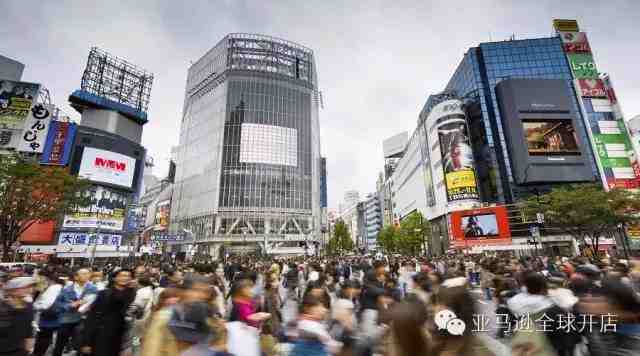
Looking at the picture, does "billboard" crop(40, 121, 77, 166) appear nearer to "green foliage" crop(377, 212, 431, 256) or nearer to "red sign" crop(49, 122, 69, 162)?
"red sign" crop(49, 122, 69, 162)

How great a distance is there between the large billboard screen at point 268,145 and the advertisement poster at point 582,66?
50787 millimetres

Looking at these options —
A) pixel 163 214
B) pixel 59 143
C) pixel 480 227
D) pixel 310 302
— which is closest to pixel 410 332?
pixel 310 302

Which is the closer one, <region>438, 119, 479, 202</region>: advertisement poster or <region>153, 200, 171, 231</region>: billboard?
<region>438, 119, 479, 202</region>: advertisement poster

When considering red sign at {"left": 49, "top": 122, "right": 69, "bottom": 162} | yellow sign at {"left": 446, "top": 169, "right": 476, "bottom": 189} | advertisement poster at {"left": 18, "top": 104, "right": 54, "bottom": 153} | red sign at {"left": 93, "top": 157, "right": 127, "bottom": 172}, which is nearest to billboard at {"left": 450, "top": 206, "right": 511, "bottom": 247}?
yellow sign at {"left": 446, "top": 169, "right": 476, "bottom": 189}

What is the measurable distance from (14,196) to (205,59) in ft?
202

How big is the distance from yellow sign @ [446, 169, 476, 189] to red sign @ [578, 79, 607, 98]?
2095 centimetres

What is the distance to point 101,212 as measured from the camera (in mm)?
40344

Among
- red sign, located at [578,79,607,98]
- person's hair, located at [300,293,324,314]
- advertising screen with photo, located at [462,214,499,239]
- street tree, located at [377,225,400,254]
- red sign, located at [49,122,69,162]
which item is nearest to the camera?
person's hair, located at [300,293,324,314]

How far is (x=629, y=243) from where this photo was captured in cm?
3988

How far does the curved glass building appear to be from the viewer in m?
59.6

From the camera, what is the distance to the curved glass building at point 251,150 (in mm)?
59594

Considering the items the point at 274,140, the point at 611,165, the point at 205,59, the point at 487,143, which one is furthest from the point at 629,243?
the point at 205,59

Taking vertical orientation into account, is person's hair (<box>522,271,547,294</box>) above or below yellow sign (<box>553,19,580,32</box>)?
below

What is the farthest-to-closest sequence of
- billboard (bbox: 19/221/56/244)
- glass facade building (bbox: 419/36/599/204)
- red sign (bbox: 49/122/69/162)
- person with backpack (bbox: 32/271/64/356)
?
glass facade building (bbox: 419/36/599/204)
red sign (bbox: 49/122/69/162)
billboard (bbox: 19/221/56/244)
person with backpack (bbox: 32/271/64/356)
